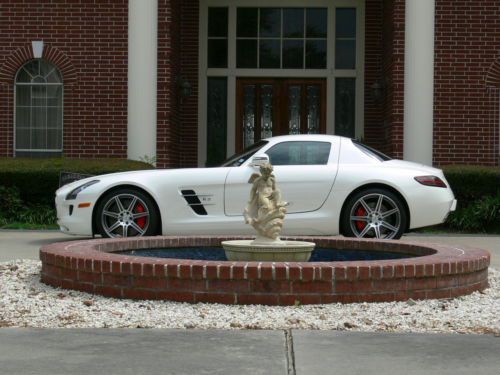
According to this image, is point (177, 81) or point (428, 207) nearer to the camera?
point (428, 207)

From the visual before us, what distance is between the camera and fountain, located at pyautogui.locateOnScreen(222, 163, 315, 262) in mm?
7051

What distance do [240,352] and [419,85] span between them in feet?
39.7

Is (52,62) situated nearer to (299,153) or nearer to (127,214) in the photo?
(127,214)

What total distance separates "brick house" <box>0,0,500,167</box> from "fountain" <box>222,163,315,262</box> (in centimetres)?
930

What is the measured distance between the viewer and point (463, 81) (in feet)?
56.5

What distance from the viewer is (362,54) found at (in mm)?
19234

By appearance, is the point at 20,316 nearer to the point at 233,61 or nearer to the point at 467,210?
the point at 467,210

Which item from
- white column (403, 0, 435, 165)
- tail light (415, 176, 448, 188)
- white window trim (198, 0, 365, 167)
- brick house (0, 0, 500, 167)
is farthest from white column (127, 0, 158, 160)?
tail light (415, 176, 448, 188)

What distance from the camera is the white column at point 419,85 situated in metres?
16.2

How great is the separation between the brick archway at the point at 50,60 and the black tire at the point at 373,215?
7938 mm

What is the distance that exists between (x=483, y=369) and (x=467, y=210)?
10.2 meters

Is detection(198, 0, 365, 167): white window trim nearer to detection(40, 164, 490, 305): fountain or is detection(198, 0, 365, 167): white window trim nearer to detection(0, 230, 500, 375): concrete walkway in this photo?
detection(40, 164, 490, 305): fountain

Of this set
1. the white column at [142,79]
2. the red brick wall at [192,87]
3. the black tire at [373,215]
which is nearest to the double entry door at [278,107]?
the red brick wall at [192,87]

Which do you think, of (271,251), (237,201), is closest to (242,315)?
(271,251)
